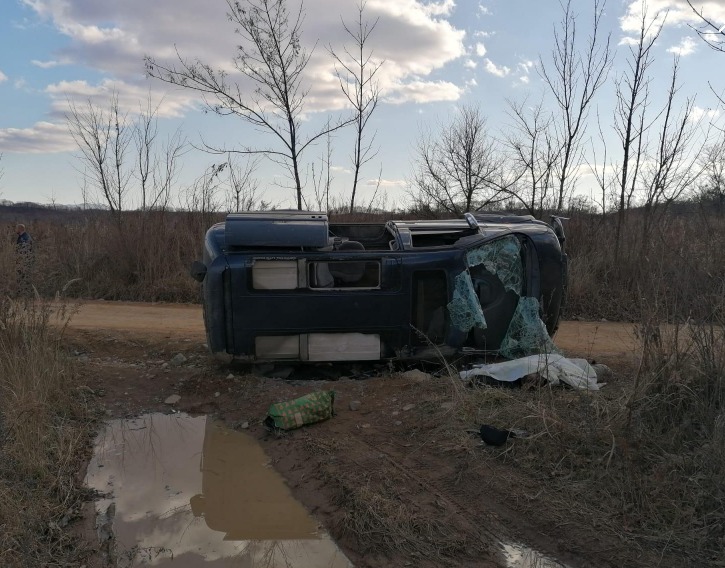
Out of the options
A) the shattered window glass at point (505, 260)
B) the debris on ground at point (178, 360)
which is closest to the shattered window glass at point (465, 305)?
the shattered window glass at point (505, 260)

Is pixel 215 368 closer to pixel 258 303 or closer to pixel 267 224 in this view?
pixel 258 303

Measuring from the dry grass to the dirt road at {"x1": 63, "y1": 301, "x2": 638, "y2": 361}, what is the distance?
105 inches

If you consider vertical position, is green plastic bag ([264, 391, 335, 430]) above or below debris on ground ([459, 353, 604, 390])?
below

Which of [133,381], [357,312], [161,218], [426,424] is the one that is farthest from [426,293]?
[161,218]

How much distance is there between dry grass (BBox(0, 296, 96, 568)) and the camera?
3.12 m

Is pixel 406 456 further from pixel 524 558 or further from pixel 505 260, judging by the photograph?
pixel 505 260

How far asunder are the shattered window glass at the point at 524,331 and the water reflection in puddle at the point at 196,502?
110 inches

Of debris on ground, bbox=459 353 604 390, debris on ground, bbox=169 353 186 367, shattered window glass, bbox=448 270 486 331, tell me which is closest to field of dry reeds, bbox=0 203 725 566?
debris on ground, bbox=459 353 604 390

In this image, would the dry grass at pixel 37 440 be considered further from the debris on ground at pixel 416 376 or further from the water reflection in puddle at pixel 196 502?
the debris on ground at pixel 416 376

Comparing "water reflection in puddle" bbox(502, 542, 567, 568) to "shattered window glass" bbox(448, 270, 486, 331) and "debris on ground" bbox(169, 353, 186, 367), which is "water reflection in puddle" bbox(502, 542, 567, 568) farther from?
"debris on ground" bbox(169, 353, 186, 367)

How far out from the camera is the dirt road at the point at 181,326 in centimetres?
782

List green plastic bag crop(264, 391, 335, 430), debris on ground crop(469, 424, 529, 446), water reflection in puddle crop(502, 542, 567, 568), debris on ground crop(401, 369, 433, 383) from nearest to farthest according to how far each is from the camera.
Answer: water reflection in puddle crop(502, 542, 567, 568) < debris on ground crop(469, 424, 529, 446) < green plastic bag crop(264, 391, 335, 430) < debris on ground crop(401, 369, 433, 383)

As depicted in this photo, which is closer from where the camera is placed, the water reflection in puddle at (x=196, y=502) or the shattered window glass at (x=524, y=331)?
the water reflection in puddle at (x=196, y=502)

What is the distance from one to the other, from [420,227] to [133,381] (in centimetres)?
349
